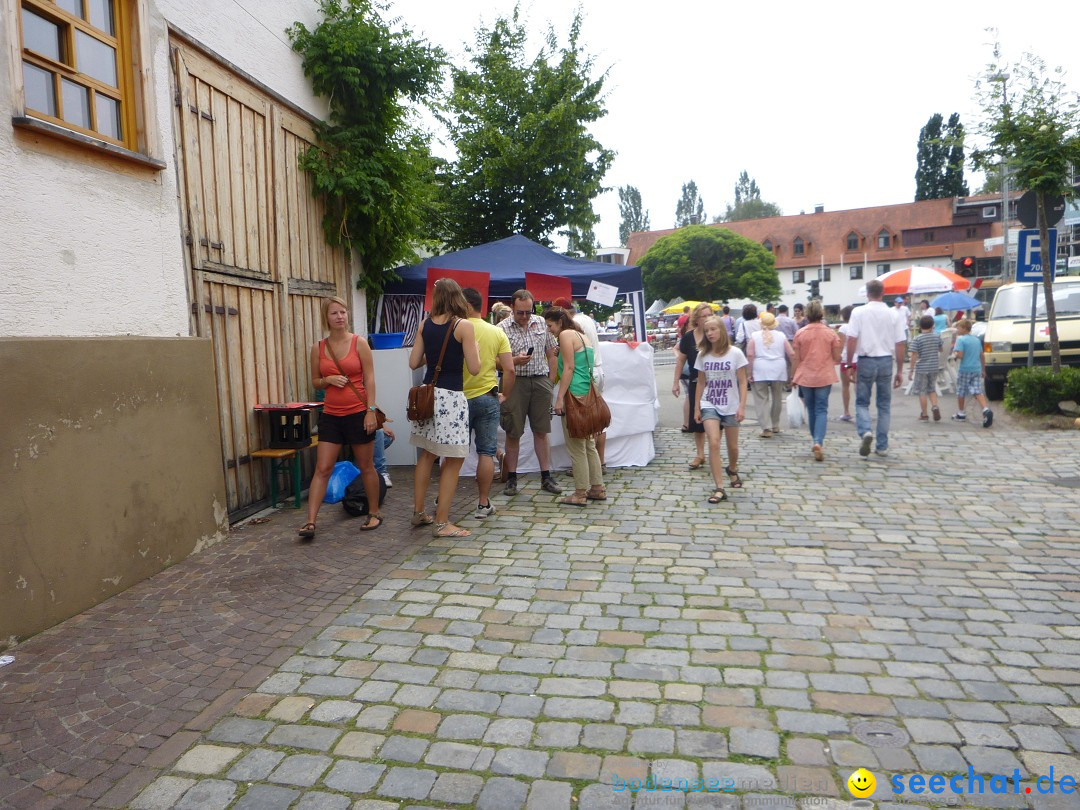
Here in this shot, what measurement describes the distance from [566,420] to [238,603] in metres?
3.27

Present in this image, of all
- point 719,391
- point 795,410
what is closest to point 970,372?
point 795,410

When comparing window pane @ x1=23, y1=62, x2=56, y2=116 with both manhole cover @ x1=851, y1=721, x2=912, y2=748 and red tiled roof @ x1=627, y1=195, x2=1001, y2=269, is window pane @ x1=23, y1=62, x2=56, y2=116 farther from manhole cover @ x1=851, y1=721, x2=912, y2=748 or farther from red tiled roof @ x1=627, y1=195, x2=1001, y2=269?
red tiled roof @ x1=627, y1=195, x2=1001, y2=269

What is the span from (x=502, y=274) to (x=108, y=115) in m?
5.40

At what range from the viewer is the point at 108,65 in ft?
16.4

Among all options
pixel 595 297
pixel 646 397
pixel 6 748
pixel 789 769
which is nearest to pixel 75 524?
pixel 6 748

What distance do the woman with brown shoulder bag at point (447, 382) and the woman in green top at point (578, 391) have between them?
1.18 metres

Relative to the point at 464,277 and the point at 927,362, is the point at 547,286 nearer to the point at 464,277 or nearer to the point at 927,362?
the point at 464,277

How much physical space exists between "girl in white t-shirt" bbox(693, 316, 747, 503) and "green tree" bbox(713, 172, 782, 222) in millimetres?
95419

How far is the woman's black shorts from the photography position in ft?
19.4

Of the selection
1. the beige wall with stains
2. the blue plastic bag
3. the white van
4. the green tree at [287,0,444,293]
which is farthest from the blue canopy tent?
the white van

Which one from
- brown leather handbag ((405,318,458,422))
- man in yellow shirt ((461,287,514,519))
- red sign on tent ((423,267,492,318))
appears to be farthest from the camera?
red sign on tent ((423,267,492,318))

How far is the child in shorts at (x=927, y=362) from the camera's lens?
11180 millimetres

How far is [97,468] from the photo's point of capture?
4.50m

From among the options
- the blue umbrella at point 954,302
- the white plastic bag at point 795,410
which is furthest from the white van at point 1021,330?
the blue umbrella at point 954,302
